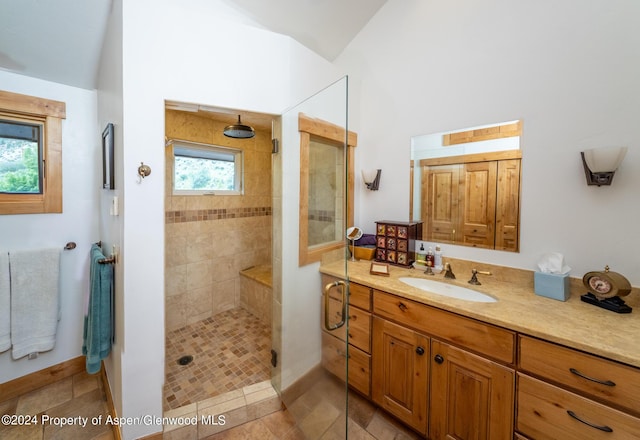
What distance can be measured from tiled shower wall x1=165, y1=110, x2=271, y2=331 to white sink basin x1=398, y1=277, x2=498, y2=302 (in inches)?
80.8

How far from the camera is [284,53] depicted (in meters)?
1.62

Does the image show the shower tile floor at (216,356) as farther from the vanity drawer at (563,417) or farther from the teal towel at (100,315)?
the vanity drawer at (563,417)

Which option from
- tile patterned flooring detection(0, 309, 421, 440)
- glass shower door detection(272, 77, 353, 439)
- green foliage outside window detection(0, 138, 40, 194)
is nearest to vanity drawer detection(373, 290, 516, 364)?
glass shower door detection(272, 77, 353, 439)

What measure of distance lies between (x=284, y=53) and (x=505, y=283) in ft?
6.95

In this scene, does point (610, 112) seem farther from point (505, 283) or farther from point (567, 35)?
point (505, 283)

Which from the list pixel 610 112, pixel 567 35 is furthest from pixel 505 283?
pixel 567 35

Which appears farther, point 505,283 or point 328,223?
point 328,223

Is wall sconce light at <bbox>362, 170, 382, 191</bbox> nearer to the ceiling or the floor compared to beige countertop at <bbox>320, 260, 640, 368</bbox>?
nearer to the ceiling

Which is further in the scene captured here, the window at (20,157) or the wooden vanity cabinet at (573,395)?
the window at (20,157)

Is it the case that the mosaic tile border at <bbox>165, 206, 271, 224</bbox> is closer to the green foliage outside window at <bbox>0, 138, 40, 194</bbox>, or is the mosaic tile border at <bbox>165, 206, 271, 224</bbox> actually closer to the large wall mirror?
the green foliage outside window at <bbox>0, 138, 40, 194</bbox>

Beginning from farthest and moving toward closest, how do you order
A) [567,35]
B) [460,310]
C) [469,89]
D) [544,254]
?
[469,89] < [544,254] < [567,35] < [460,310]

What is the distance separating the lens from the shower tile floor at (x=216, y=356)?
65.6 inches

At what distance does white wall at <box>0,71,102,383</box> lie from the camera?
65.8 inches

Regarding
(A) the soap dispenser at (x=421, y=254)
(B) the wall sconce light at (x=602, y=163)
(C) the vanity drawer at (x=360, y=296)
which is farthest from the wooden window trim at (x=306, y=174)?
(B) the wall sconce light at (x=602, y=163)
